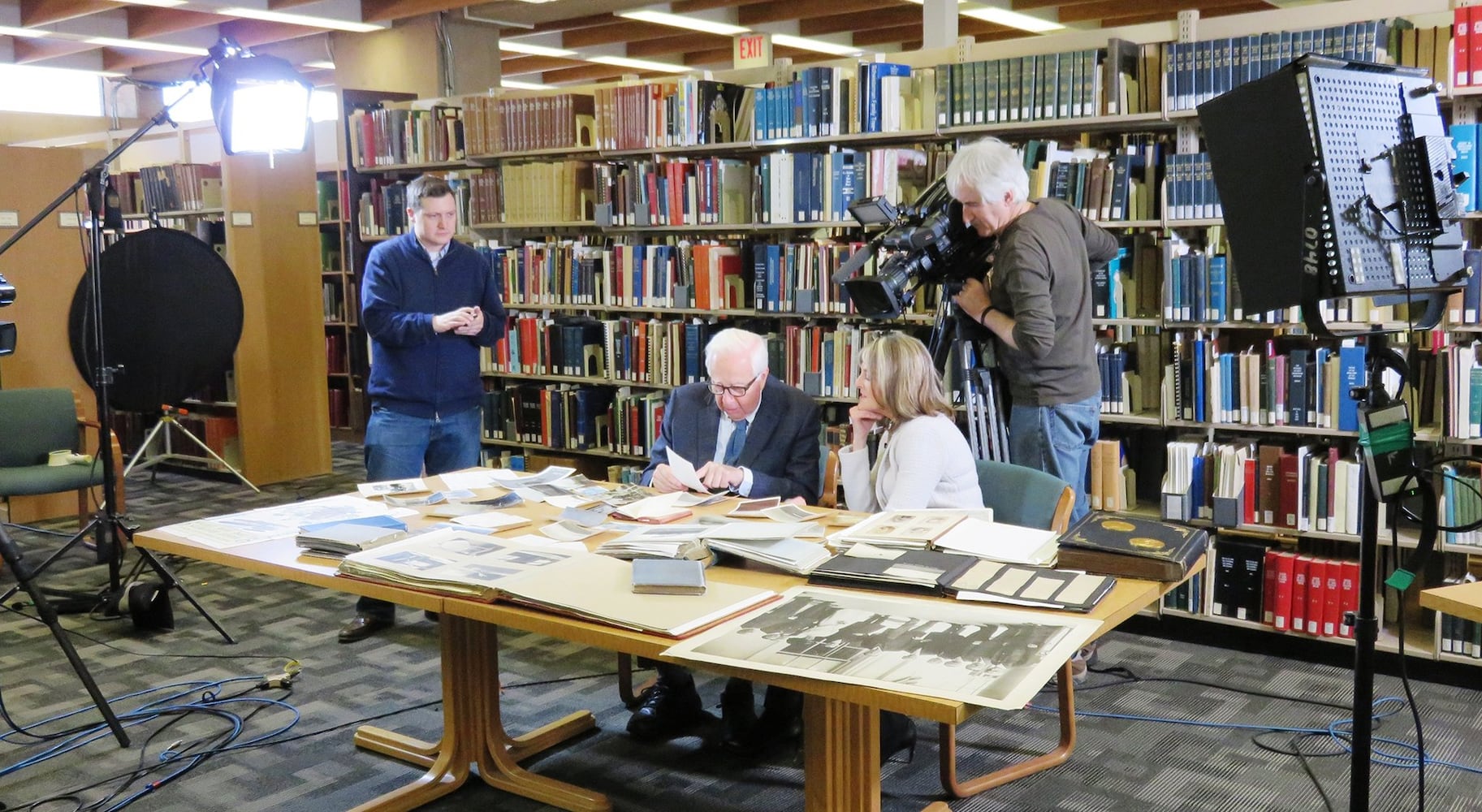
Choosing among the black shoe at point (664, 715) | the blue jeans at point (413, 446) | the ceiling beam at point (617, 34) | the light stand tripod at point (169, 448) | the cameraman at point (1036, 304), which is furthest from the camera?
the ceiling beam at point (617, 34)

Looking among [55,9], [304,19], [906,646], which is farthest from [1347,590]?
[55,9]

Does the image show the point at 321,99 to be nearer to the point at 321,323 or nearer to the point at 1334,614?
the point at 321,323

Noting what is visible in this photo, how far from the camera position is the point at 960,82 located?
411 centimetres

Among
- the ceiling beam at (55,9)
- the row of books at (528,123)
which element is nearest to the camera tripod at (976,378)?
the row of books at (528,123)

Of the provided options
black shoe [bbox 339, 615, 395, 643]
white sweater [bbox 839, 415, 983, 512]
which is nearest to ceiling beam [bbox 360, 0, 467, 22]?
black shoe [bbox 339, 615, 395, 643]

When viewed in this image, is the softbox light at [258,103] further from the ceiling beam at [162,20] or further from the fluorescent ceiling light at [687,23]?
the ceiling beam at [162,20]

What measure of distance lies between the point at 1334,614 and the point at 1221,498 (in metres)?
0.47

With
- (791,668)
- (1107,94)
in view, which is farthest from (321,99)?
(791,668)

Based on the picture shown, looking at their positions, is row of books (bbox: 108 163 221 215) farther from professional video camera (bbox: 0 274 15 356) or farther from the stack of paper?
the stack of paper

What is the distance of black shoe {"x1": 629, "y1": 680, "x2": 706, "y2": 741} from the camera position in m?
3.09

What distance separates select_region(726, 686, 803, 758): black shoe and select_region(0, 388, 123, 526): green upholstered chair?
338 cm

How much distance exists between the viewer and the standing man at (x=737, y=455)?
298 centimetres

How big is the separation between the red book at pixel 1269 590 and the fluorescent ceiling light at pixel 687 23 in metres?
6.78

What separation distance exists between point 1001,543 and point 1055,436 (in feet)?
4.18
